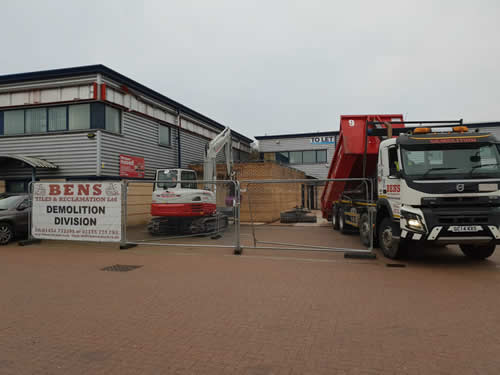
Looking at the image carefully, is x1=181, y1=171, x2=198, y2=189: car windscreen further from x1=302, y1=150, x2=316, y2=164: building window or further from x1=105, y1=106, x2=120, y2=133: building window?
x1=302, y1=150, x2=316, y2=164: building window

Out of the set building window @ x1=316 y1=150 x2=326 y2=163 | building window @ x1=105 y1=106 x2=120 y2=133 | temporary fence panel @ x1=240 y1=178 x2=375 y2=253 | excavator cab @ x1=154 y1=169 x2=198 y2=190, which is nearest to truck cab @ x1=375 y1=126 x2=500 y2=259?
temporary fence panel @ x1=240 y1=178 x2=375 y2=253

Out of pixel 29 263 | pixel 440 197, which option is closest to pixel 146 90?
pixel 29 263

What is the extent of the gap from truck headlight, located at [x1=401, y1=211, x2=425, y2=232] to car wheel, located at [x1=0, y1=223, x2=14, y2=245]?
12.2 metres

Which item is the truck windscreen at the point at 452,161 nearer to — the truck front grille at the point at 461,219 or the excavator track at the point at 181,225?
the truck front grille at the point at 461,219

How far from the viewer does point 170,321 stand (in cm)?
489

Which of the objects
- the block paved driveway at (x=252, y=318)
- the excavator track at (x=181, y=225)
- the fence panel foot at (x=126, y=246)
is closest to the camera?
the block paved driveway at (x=252, y=318)

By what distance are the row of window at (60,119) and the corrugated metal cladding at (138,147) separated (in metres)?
0.53

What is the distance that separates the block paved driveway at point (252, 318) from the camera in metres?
3.70

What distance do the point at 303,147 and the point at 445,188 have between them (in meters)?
28.5

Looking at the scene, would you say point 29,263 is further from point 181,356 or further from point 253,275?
point 181,356

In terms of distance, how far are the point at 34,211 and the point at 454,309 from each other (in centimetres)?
1211

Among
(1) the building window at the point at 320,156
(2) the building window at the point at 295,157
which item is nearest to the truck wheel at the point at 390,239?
(1) the building window at the point at 320,156

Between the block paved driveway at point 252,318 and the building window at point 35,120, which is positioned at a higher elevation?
the building window at point 35,120

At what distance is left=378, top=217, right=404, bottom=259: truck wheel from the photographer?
8680mm
